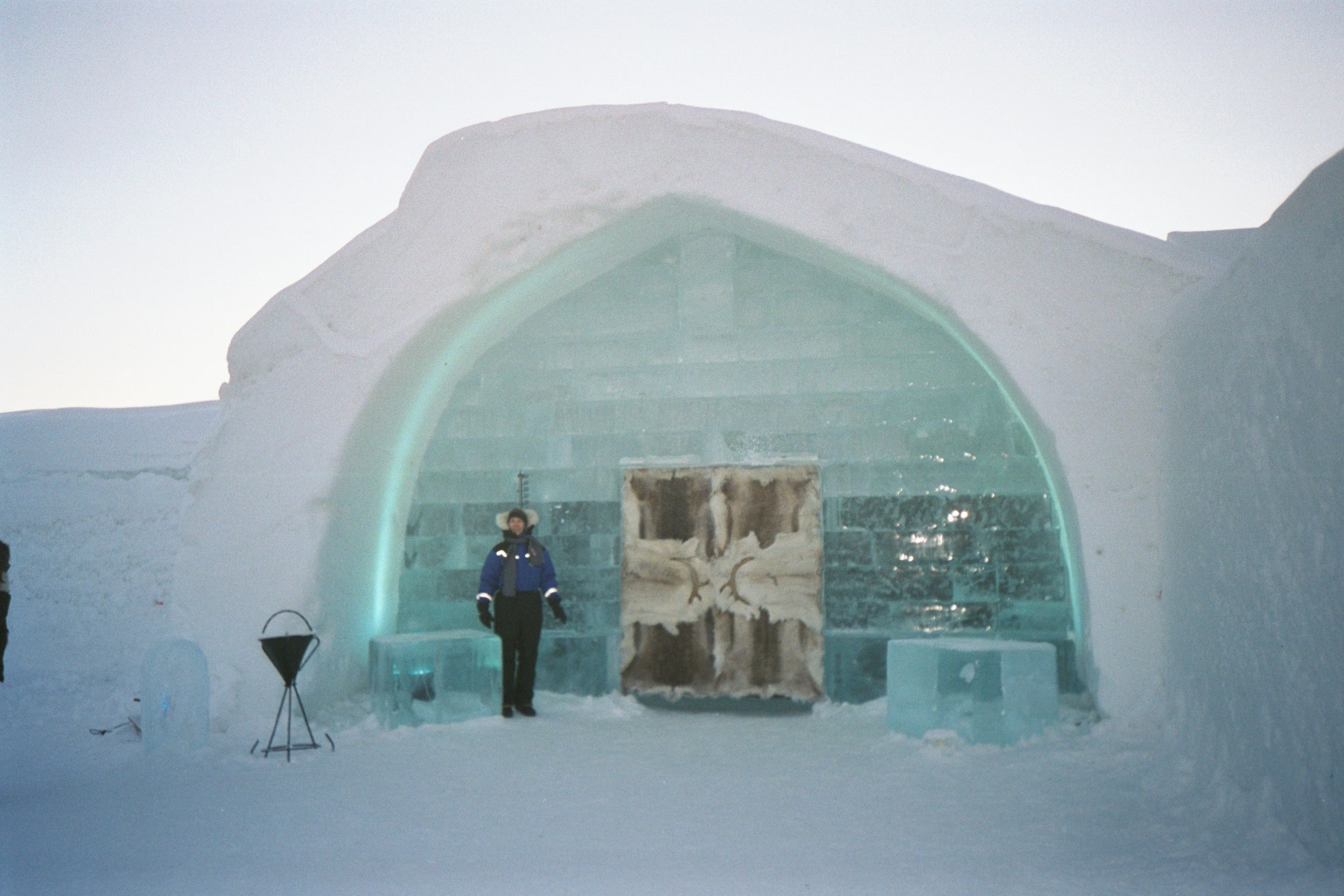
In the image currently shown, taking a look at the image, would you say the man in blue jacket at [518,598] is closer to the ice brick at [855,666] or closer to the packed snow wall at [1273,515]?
the ice brick at [855,666]

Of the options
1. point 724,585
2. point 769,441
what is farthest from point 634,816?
point 769,441

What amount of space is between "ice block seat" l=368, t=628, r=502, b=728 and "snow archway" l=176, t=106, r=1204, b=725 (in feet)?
1.50

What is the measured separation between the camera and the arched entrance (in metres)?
6.05

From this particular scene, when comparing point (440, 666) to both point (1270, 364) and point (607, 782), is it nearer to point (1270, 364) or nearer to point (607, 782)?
point (607, 782)

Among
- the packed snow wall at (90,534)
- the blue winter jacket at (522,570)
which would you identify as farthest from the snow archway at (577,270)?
the packed snow wall at (90,534)

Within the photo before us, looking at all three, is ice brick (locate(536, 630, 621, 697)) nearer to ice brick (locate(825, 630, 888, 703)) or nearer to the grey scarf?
the grey scarf

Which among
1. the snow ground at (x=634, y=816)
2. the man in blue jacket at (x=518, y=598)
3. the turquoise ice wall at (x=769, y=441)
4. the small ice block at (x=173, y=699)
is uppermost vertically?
the turquoise ice wall at (x=769, y=441)

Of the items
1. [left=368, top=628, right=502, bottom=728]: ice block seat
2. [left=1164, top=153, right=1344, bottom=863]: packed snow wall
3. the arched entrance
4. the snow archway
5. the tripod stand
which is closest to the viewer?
[left=1164, top=153, right=1344, bottom=863]: packed snow wall

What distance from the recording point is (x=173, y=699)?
16.9ft

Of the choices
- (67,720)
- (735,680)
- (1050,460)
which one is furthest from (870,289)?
(67,720)

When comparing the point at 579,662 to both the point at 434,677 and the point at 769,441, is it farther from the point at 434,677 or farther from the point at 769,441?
the point at 769,441

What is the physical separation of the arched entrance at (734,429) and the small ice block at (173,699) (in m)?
1.36

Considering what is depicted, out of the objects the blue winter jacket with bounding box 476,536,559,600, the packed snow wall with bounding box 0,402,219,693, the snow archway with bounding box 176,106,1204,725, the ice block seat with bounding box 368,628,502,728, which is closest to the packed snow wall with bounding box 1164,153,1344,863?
the snow archway with bounding box 176,106,1204,725

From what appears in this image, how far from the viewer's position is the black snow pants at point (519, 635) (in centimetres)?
606
